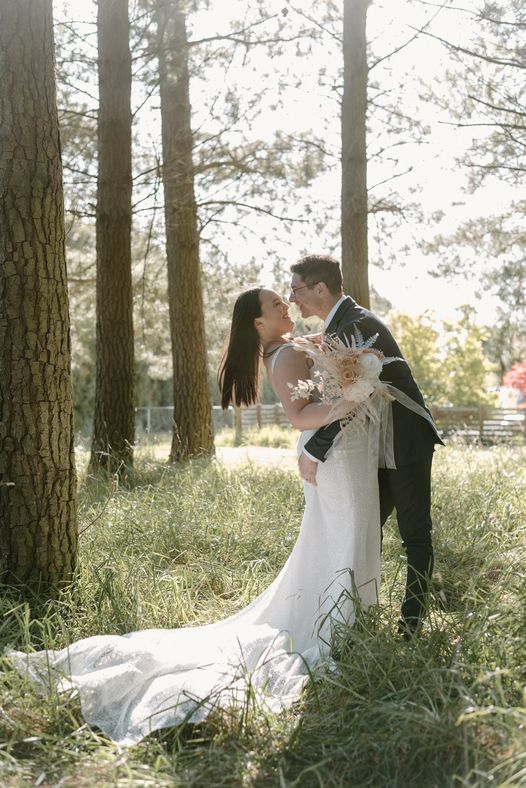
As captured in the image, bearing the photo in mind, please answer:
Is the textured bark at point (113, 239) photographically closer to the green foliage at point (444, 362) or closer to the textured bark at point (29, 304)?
the textured bark at point (29, 304)

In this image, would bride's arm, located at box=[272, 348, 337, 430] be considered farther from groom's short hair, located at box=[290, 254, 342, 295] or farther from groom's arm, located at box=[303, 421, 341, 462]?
groom's short hair, located at box=[290, 254, 342, 295]

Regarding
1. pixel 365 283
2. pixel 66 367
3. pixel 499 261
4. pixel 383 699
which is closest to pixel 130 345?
pixel 365 283

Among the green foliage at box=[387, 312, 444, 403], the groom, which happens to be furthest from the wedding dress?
the green foliage at box=[387, 312, 444, 403]

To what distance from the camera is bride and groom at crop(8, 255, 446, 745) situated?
361 centimetres

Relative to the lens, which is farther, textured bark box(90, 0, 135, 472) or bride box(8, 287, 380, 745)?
textured bark box(90, 0, 135, 472)

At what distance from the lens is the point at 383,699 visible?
3.06m

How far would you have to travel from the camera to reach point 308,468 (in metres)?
4.07

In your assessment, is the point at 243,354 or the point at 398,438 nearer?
the point at 398,438

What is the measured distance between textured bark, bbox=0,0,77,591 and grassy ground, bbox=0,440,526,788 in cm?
41

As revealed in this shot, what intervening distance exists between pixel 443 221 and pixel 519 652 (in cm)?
885

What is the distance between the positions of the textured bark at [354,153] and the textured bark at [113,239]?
2275 millimetres

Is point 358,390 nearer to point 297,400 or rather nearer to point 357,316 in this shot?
point 297,400

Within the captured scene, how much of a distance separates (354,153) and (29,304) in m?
5.26

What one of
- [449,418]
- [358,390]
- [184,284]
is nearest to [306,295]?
[358,390]
